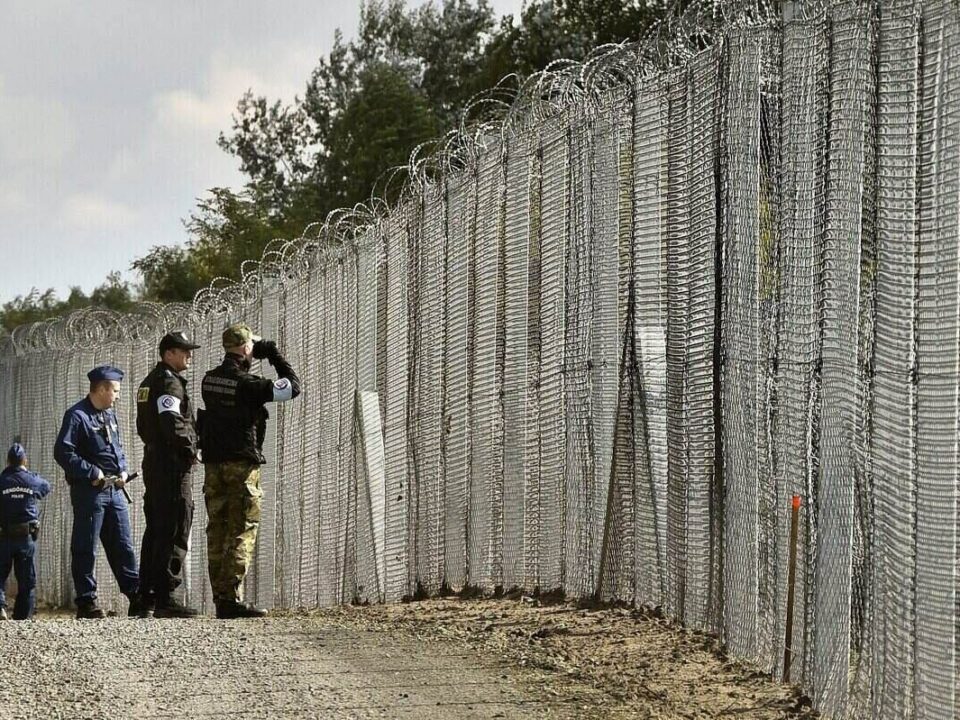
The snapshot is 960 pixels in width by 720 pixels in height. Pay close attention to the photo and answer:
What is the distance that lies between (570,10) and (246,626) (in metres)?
26.4

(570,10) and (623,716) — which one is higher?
(570,10)

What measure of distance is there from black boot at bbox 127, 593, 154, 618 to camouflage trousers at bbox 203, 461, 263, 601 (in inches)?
32.1

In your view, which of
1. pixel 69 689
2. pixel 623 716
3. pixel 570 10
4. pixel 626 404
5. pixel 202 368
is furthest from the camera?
pixel 570 10

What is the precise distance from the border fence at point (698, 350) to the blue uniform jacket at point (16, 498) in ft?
10.5

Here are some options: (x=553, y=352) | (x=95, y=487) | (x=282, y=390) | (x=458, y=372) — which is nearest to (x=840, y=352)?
(x=553, y=352)

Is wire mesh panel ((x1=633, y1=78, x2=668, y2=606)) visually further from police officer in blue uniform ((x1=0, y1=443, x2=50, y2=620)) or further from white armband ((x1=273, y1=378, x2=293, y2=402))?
police officer in blue uniform ((x1=0, y1=443, x2=50, y2=620))

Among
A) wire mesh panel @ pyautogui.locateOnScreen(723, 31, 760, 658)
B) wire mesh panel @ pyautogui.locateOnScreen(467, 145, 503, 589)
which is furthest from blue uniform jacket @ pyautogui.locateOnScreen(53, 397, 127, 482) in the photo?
wire mesh panel @ pyautogui.locateOnScreen(723, 31, 760, 658)

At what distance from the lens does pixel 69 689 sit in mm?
6434

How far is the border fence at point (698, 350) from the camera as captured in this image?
16.2 feet

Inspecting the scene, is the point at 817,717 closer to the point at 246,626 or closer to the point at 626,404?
the point at 626,404

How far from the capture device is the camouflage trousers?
31.1 ft

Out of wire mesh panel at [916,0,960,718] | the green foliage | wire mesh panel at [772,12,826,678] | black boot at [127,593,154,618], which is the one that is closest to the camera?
wire mesh panel at [916,0,960,718]

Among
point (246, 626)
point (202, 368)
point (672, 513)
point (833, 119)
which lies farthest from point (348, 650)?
point (202, 368)

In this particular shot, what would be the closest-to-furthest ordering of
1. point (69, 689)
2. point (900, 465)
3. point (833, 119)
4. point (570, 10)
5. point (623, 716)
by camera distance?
1. point (900, 465)
2. point (833, 119)
3. point (623, 716)
4. point (69, 689)
5. point (570, 10)
